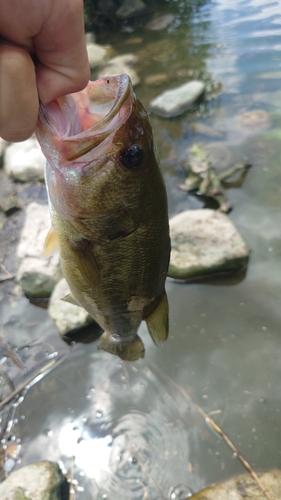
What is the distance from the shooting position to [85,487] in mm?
2545

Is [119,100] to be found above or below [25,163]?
above

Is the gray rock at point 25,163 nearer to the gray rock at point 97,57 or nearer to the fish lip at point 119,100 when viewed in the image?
the fish lip at point 119,100

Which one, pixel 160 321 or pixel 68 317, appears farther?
pixel 68 317

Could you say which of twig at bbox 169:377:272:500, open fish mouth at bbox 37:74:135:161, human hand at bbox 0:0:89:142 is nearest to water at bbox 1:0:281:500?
twig at bbox 169:377:272:500

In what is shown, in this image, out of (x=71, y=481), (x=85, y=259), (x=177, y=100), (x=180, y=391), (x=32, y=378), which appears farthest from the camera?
(x=177, y=100)

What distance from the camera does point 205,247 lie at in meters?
3.70

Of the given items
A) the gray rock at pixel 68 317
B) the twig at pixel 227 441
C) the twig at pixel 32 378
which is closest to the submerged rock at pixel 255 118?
the gray rock at pixel 68 317

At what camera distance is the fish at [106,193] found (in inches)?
44.7

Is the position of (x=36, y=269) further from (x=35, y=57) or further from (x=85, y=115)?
(x=35, y=57)

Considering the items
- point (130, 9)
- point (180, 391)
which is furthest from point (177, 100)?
point (130, 9)

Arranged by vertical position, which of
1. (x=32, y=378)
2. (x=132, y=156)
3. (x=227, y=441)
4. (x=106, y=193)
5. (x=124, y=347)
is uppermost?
(x=132, y=156)

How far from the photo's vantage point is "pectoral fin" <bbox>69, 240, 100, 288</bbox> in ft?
4.57

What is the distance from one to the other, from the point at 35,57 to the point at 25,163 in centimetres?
476

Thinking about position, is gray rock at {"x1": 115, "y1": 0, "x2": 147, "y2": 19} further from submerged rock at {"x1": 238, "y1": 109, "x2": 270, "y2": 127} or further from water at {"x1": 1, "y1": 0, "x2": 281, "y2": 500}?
water at {"x1": 1, "y1": 0, "x2": 281, "y2": 500}
